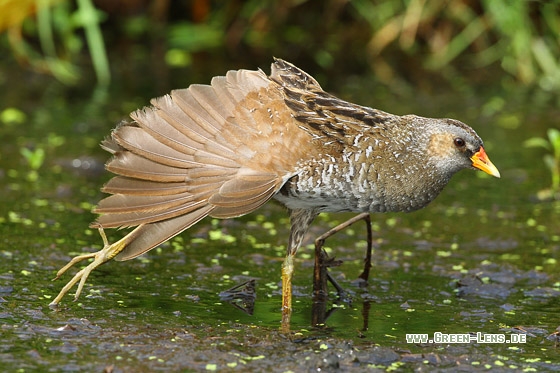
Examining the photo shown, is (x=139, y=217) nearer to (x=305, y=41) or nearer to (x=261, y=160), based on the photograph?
(x=261, y=160)

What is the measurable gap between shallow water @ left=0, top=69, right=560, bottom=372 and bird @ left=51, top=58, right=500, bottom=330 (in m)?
0.29

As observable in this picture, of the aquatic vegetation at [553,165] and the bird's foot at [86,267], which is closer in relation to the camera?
the bird's foot at [86,267]

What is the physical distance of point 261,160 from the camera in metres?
4.53

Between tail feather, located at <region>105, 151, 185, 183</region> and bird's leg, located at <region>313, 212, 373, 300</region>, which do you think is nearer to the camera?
tail feather, located at <region>105, 151, 185, 183</region>

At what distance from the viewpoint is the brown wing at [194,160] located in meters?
4.42

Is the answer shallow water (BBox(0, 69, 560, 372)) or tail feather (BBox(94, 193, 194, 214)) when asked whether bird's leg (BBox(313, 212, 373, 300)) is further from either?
tail feather (BBox(94, 193, 194, 214))

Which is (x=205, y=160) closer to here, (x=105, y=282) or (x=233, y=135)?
(x=233, y=135)

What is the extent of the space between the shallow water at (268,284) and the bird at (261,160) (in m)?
0.29

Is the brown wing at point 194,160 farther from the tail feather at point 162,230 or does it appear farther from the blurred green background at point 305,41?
the blurred green background at point 305,41

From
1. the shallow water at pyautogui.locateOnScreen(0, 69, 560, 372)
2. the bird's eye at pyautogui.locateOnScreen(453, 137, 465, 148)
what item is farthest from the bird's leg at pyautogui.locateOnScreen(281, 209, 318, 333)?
the bird's eye at pyautogui.locateOnScreen(453, 137, 465, 148)

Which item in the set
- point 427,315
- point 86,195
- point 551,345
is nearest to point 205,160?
point 427,315

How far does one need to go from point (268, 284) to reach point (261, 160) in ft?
3.26

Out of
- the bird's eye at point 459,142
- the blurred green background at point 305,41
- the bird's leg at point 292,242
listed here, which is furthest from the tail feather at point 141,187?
the blurred green background at point 305,41

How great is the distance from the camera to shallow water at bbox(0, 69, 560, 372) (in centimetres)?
408
